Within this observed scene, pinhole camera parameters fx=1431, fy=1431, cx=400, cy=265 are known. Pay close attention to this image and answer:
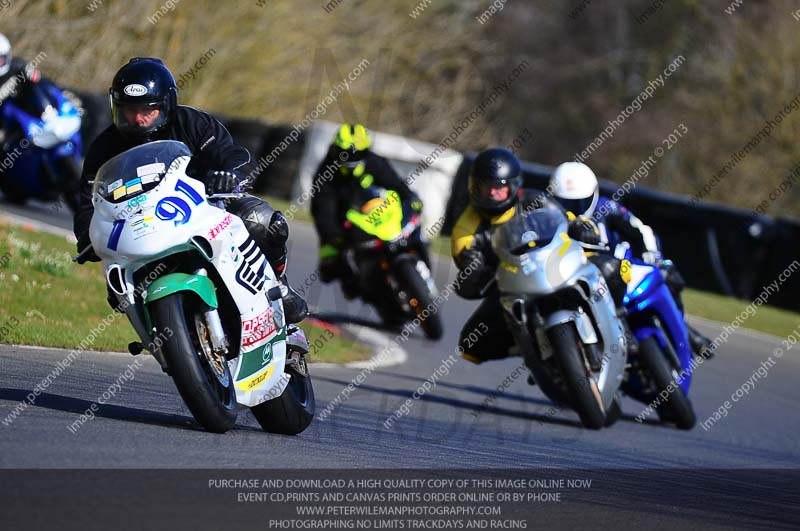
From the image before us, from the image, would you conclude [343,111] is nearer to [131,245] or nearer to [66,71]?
[66,71]

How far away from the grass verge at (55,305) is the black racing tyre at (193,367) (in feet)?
9.39

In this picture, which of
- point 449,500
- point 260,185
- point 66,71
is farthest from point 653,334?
point 66,71

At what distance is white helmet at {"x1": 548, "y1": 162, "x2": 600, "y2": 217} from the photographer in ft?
30.5

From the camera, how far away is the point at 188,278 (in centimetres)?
580

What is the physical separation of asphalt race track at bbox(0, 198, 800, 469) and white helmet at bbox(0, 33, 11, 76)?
4615 mm

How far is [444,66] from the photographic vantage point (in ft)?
120

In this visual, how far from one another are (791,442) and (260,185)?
15.0m

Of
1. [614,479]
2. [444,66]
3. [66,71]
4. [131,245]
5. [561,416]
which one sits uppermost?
[131,245]

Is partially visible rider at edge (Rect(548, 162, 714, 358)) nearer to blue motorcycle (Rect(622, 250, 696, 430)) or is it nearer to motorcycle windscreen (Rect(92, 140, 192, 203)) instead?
blue motorcycle (Rect(622, 250, 696, 430))

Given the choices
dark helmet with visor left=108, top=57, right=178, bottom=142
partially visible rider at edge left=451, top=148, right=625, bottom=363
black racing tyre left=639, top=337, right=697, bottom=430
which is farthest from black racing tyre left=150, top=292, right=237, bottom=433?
black racing tyre left=639, top=337, right=697, bottom=430

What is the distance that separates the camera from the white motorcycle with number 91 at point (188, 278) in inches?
227

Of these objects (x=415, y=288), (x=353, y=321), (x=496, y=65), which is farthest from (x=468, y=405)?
(x=496, y=65)

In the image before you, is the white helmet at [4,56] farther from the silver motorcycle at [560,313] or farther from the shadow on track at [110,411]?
the shadow on track at [110,411]

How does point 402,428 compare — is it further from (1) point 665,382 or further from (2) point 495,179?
(1) point 665,382
